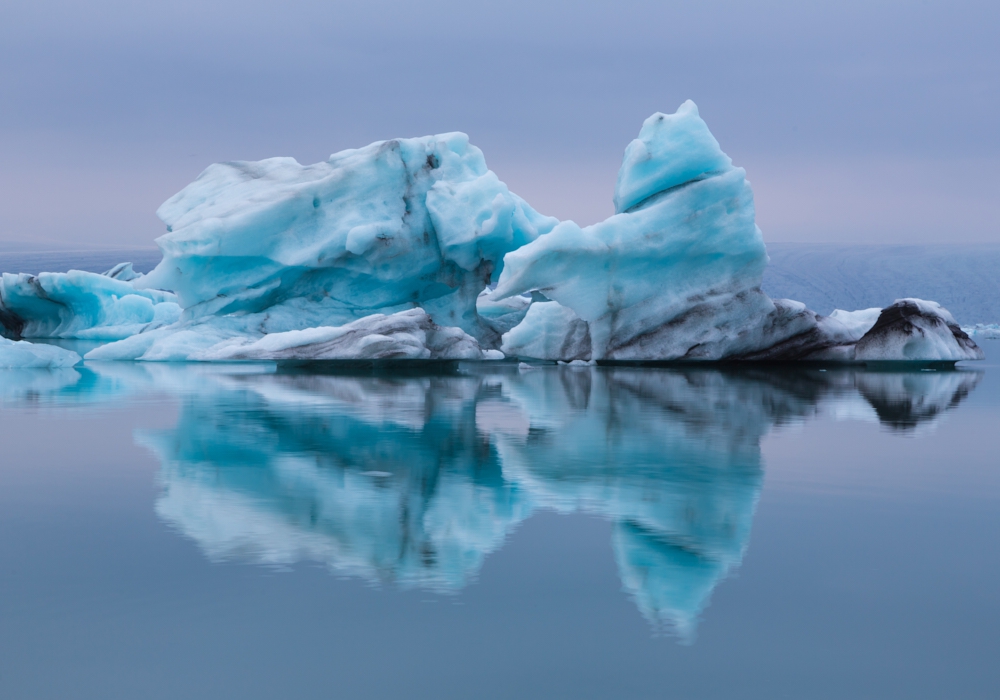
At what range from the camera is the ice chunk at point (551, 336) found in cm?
1495

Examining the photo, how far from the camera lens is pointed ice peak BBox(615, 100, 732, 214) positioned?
513 inches

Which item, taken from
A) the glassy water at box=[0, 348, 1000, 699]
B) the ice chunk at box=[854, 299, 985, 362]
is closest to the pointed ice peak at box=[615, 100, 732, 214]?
the ice chunk at box=[854, 299, 985, 362]

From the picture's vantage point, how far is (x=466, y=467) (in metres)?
4.39

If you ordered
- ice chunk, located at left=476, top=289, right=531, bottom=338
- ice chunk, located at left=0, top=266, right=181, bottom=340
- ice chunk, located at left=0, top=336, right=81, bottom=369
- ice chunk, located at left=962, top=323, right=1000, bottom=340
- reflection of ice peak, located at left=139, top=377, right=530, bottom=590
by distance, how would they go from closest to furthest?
reflection of ice peak, located at left=139, top=377, right=530, bottom=590 → ice chunk, located at left=0, top=336, right=81, bottom=369 → ice chunk, located at left=476, top=289, right=531, bottom=338 → ice chunk, located at left=0, top=266, right=181, bottom=340 → ice chunk, located at left=962, top=323, right=1000, bottom=340

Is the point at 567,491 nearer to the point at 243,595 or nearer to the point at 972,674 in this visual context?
the point at 243,595

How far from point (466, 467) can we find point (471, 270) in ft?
40.3

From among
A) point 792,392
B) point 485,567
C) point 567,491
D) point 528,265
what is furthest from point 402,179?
point 485,567

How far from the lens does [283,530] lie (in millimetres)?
3066

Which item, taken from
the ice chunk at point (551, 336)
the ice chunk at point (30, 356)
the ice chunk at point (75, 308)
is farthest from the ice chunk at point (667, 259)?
the ice chunk at point (75, 308)

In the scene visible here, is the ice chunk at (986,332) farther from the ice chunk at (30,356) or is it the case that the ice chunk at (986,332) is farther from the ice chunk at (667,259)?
the ice chunk at (30,356)

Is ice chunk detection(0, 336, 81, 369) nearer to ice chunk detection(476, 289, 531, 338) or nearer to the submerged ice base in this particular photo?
the submerged ice base

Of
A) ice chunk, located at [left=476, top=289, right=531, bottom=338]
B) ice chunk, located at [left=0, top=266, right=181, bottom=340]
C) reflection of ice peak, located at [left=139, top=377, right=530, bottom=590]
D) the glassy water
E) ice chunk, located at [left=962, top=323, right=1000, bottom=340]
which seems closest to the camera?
the glassy water

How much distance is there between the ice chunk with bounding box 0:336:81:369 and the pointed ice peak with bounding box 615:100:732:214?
774cm

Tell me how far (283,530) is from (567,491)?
1.18m
